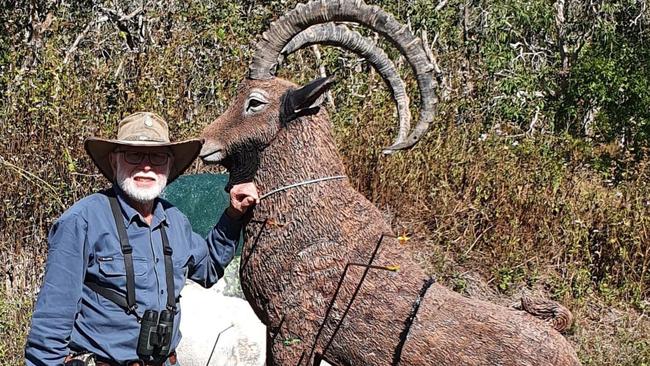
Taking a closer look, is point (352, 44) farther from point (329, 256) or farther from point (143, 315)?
point (143, 315)

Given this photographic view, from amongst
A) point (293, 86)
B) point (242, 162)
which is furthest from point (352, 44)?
point (242, 162)

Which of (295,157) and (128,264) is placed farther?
(295,157)

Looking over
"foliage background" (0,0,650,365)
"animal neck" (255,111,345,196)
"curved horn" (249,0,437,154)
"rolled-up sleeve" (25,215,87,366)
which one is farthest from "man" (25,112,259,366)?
"foliage background" (0,0,650,365)

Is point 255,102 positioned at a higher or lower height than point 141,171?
higher

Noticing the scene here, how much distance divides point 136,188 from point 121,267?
341 mm

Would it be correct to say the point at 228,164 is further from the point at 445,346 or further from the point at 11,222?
the point at 11,222

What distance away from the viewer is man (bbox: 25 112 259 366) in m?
3.34

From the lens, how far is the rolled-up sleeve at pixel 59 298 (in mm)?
3312

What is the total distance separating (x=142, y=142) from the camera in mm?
3545

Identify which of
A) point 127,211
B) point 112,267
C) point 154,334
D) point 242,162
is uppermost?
point 242,162

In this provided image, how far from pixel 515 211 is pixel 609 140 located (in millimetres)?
4181

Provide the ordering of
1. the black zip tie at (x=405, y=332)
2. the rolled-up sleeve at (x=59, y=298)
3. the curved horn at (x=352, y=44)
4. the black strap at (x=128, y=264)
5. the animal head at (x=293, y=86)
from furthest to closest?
the curved horn at (x=352, y=44)
the animal head at (x=293, y=86)
the black zip tie at (x=405, y=332)
the black strap at (x=128, y=264)
the rolled-up sleeve at (x=59, y=298)

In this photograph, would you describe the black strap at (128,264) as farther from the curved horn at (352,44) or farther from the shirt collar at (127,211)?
the curved horn at (352,44)

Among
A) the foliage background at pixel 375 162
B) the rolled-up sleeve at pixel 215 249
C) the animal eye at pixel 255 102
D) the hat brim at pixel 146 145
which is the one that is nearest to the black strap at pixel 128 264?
the hat brim at pixel 146 145
